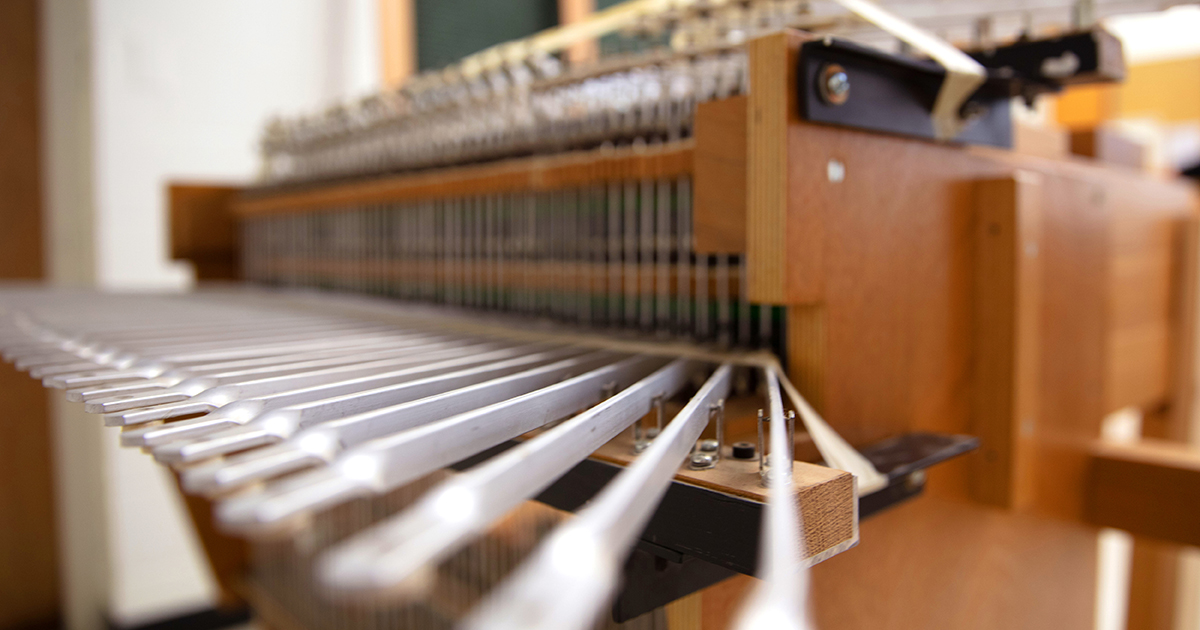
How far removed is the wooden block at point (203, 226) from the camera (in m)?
2.21

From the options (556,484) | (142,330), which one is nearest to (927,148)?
(556,484)

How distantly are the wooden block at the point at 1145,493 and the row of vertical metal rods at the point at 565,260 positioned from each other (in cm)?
68

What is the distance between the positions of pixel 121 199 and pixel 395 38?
1219 mm

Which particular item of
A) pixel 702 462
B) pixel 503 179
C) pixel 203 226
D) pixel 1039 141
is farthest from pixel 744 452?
pixel 203 226

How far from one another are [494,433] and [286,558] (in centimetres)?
218

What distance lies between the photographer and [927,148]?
3.02 feet

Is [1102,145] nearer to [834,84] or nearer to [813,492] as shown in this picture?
[834,84]

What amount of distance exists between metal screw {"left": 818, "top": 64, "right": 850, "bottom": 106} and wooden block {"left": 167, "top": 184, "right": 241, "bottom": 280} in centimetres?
198

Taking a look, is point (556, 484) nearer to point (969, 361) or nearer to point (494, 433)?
point (494, 433)

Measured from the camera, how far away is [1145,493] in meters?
1.23

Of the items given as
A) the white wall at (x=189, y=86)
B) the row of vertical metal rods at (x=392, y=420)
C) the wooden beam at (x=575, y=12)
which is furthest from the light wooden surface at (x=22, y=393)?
the wooden beam at (x=575, y=12)

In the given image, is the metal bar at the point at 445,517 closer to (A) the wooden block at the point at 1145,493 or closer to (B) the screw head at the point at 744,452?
(B) the screw head at the point at 744,452

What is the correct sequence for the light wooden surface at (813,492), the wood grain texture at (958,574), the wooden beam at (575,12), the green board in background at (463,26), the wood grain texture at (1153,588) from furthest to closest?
the wooden beam at (575,12) → the green board in background at (463,26) → the wood grain texture at (1153,588) → the wood grain texture at (958,574) → the light wooden surface at (813,492)

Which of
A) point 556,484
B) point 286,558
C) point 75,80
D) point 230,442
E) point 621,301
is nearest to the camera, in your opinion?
point 230,442
